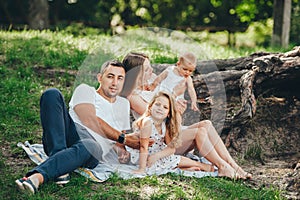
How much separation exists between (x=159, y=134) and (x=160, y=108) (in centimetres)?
22

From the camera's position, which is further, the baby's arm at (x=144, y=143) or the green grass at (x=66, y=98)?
the baby's arm at (x=144, y=143)

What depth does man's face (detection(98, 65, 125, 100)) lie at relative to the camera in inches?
173

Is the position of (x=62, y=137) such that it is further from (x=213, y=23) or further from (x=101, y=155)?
(x=213, y=23)

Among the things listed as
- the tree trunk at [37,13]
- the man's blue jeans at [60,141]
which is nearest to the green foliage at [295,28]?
the tree trunk at [37,13]

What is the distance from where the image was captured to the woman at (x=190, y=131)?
4520 millimetres

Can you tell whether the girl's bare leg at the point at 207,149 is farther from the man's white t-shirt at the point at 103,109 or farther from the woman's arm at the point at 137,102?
the man's white t-shirt at the point at 103,109

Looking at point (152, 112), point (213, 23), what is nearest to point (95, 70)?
point (152, 112)

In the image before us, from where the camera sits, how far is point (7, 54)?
22.4ft

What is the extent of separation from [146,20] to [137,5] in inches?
18.1

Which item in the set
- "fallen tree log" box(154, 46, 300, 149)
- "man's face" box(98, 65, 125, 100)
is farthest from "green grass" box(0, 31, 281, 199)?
"man's face" box(98, 65, 125, 100)

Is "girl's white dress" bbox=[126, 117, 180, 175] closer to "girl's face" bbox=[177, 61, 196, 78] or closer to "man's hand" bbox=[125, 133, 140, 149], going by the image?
"man's hand" bbox=[125, 133, 140, 149]

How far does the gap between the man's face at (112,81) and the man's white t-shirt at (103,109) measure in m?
0.07

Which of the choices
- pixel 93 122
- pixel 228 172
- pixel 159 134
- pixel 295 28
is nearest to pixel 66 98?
pixel 93 122

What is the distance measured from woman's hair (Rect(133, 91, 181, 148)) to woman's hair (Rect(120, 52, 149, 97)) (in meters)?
0.28
